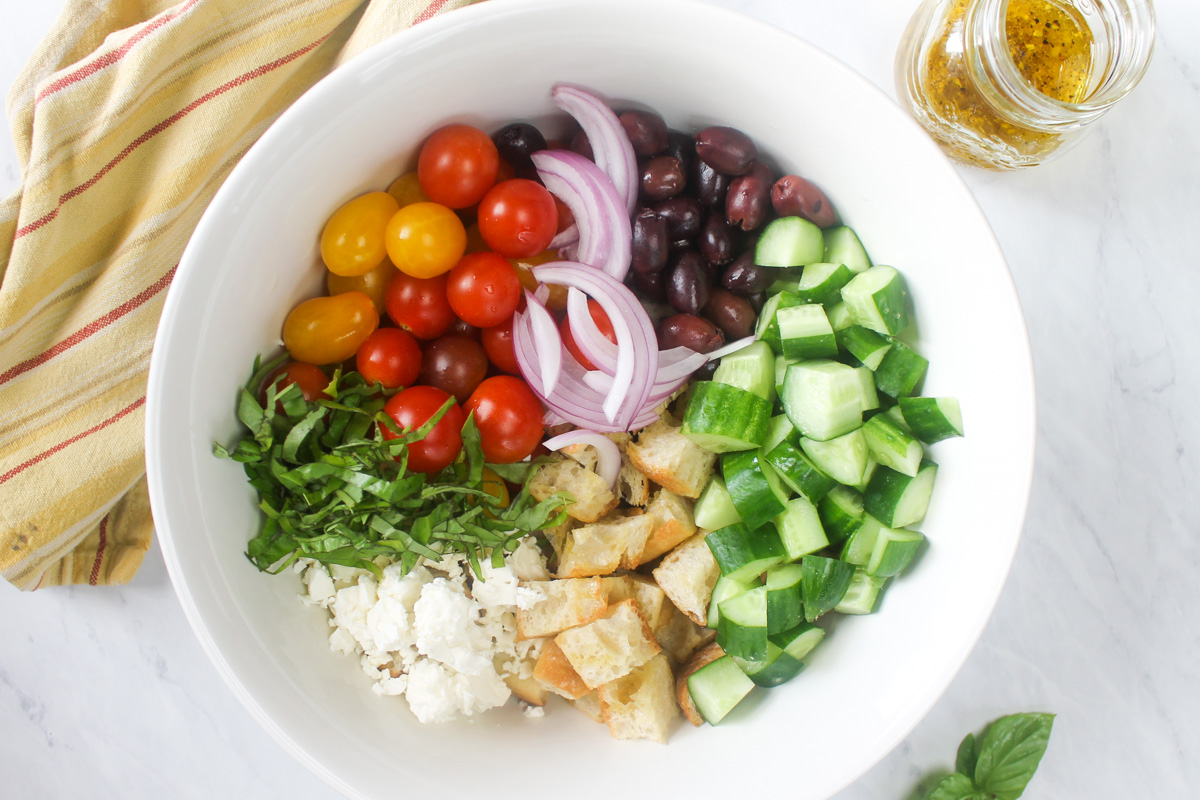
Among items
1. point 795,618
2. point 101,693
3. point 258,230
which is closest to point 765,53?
point 258,230

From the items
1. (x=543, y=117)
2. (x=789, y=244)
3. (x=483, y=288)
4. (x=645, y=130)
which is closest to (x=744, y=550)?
(x=789, y=244)

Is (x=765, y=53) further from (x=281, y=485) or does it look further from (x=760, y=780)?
(x=760, y=780)

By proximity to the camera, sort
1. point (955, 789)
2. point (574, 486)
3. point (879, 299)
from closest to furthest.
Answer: point (879, 299) < point (574, 486) < point (955, 789)

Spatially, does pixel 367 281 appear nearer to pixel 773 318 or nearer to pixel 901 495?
pixel 773 318

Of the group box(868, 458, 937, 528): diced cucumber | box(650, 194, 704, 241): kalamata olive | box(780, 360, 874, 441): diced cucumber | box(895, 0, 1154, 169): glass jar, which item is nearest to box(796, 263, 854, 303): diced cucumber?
box(780, 360, 874, 441): diced cucumber

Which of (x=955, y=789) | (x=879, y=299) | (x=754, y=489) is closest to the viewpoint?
(x=879, y=299)

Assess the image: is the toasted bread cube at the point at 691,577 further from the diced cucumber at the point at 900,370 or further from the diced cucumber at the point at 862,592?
the diced cucumber at the point at 900,370

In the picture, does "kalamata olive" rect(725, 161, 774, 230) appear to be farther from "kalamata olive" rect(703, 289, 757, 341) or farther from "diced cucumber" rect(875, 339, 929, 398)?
"diced cucumber" rect(875, 339, 929, 398)
